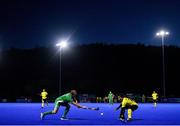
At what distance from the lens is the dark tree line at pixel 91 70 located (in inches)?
3118

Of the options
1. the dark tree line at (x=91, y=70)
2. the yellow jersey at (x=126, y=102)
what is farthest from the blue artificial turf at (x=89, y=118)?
the dark tree line at (x=91, y=70)

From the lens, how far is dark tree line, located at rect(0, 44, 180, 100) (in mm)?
79188

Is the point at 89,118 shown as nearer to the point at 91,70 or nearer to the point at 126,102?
the point at 126,102

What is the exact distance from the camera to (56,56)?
95938mm

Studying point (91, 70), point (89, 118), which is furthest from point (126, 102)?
point (91, 70)

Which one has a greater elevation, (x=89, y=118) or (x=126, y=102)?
(x=126, y=102)

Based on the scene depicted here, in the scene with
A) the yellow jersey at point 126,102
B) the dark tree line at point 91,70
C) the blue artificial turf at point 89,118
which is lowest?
the blue artificial turf at point 89,118

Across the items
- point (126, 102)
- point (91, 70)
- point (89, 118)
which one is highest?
point (91, 70)

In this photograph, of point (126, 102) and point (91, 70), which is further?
point (91, 70)

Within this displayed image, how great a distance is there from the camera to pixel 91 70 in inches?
3593

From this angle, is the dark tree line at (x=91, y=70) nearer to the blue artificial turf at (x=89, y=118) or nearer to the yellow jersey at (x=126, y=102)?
the blue artificial turf at (x=89, y=118)

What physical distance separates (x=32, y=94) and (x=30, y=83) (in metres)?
3.93

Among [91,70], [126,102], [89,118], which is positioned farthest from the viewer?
[91,70]

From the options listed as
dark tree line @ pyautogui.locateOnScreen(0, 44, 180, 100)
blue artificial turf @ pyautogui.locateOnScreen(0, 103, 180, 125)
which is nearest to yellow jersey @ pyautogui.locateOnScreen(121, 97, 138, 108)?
blue artificial turf @ pyautogui.locateOnScreen(0, 103, 180, 125)
